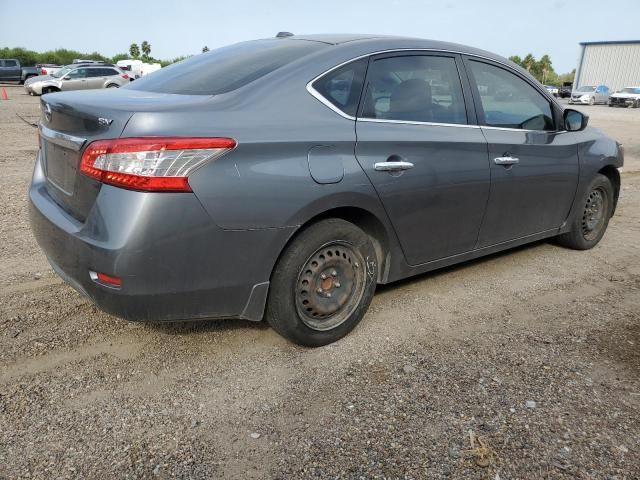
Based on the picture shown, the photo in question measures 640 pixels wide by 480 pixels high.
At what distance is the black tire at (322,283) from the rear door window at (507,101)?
1371 mm

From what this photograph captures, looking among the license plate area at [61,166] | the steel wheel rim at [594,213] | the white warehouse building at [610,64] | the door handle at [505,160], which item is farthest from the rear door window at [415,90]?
the white warehouse building at [610,64]

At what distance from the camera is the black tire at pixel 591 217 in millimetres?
4750

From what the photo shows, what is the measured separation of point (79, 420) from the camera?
8.02ft

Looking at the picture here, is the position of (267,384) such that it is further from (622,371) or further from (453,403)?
(622,371)

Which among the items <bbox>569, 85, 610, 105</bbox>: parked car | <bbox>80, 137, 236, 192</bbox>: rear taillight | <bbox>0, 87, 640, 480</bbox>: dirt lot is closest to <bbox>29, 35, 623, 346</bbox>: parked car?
<bbox>80, 137, 236, 192</bbox>: rear taillight

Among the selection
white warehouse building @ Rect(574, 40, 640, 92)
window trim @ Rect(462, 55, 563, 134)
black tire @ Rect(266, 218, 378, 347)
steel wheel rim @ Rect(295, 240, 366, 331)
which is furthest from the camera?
white warehouse building @ Rect(574, 40, 640, 92)

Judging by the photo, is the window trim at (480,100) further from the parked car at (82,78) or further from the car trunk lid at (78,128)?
the parked car at (82,78)

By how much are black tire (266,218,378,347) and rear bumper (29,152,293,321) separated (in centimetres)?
12

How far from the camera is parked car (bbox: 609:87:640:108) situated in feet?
130

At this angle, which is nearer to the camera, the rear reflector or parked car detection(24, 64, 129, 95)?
the rear reflector

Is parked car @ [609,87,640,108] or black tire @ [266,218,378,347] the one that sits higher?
parked car @ [609,87,640,108]

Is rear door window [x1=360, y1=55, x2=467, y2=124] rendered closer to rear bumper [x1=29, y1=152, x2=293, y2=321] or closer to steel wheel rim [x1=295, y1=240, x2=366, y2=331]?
steel wheel rim [x1=295, y1=240, x2=366, y2=331]

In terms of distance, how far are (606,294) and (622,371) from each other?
1.24 meters

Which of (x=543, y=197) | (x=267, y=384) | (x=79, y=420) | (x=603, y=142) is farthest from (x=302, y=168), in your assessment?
(x=603, y=142)
